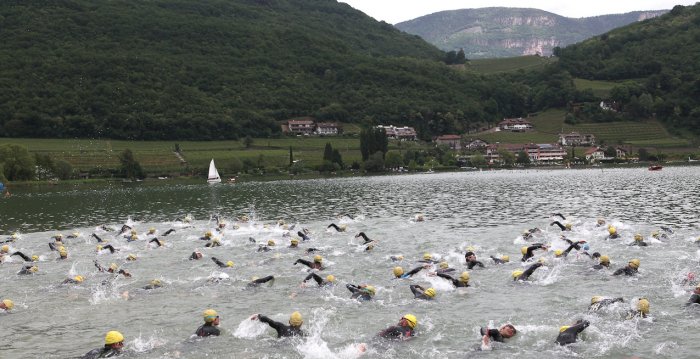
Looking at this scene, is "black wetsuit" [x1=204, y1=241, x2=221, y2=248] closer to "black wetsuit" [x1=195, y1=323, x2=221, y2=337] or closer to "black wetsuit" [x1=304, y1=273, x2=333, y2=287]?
"black wetsuit" [x1=304, y1=273, x2=333, y2=287]

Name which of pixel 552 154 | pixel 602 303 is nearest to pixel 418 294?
pixel 602 303

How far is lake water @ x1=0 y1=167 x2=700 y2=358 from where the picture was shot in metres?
21.0

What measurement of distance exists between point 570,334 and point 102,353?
1672 centimetres

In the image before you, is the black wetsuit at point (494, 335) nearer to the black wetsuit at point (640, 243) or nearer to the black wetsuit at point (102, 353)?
the black wetsuit at point (102, 353)

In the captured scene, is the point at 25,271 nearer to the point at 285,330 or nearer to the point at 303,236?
the point at 303,236

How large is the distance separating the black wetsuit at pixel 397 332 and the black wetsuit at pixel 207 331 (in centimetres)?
655

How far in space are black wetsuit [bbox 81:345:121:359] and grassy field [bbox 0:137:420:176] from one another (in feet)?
432

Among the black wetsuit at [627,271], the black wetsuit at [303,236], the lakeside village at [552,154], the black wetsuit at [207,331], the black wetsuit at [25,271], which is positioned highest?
the black wetsuit at [207,331]

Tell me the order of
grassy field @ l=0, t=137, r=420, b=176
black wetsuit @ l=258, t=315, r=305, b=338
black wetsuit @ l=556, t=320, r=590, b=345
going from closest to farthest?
black wetsuit @ l=556, t=320, r=590, b=345 → black wetsuit @ l=258, t=315, r=305, b=338 → grassy field @ l=0, t=137, r=420, b=176

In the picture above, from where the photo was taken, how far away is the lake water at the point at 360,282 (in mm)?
21000

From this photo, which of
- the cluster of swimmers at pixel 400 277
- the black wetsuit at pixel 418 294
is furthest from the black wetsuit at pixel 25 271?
the black wetsuit at pixel 418 294

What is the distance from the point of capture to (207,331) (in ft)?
73.2

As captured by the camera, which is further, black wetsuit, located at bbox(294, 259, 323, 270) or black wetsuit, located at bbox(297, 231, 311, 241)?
black wetsuit, located at bbox(297, 231, 311, 241)

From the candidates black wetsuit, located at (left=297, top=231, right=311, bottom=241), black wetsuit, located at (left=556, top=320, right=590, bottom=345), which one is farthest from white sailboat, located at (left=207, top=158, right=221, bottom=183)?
black wetsuit, located at (left=556, top=320, right=590, bottom=345)
